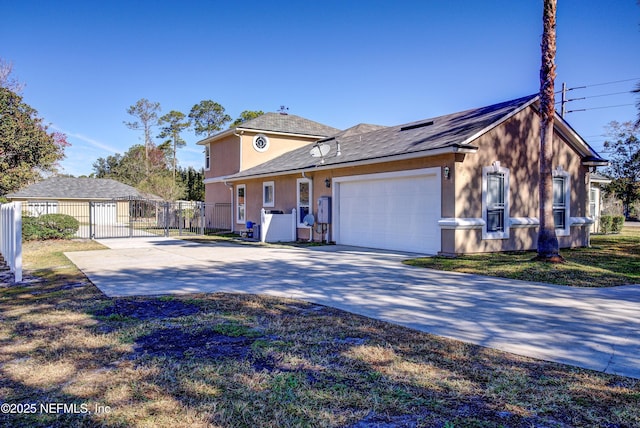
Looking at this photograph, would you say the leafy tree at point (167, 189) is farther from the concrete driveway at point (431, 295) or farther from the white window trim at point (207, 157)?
the concrete driveway at point (431, 295)

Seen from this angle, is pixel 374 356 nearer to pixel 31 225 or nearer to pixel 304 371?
pixel 304 371

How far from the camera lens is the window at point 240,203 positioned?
76.0 feet

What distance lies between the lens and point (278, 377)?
348 centimetres

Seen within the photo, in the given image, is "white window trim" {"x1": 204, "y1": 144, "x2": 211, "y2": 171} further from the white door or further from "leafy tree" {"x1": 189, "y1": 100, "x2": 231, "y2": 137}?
"leafy tree" {"x1": 189, "y1": 100, "x2": 231, "y2": 137}

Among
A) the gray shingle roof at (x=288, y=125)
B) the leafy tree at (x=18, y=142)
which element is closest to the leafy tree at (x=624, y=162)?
the gray shingle roof at (x=288, y=125)

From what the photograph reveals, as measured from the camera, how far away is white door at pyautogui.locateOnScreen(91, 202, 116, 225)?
39.2 m

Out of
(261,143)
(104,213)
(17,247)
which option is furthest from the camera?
(104,213)

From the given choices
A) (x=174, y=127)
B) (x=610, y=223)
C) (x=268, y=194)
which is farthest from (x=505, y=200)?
(x=174, y=127)

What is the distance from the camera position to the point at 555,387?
3344 millimetres

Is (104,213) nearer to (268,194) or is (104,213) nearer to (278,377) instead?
(268,194)

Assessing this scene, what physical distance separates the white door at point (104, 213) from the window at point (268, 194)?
23.8m

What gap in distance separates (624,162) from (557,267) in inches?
796

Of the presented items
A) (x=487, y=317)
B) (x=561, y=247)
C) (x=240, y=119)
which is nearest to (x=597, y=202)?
(x=561, y=247)

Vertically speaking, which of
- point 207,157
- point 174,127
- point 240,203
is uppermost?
point 174,127
